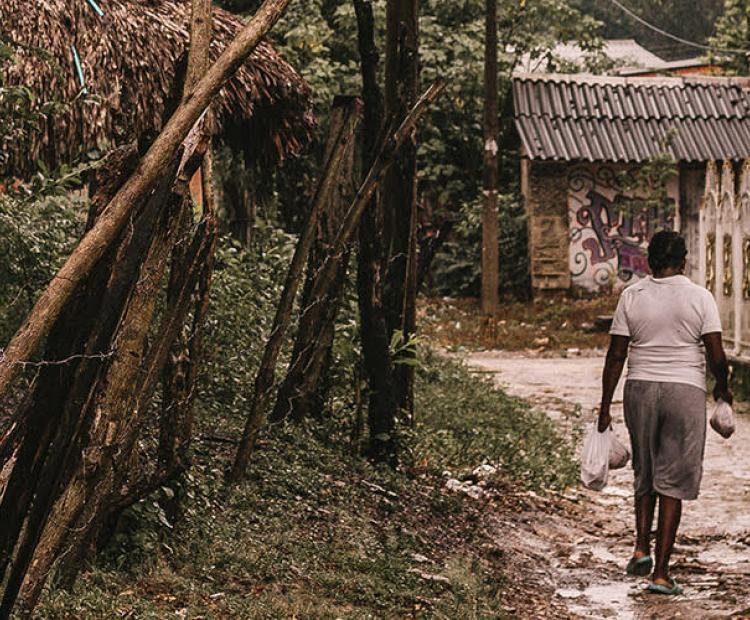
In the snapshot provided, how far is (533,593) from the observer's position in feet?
19.9

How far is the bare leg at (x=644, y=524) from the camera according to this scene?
629cm

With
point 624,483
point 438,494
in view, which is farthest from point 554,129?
point 438,494

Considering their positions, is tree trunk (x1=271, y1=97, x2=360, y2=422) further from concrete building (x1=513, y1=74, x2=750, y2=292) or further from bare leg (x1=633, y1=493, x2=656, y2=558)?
concrete building (x1=513, y1=74, x2=750, y2=292)

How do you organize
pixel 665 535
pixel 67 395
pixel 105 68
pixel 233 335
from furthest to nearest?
pixel 105 68 → pixel 233 335 → pixel 665 535 → pixel 67 395

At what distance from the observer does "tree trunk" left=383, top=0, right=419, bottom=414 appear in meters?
7.46

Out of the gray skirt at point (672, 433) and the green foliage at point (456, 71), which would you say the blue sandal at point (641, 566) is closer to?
the gray skirt at point (672, 433)

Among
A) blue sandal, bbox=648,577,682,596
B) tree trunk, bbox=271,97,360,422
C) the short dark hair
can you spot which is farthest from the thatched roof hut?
blue sandal, bbox=648,577,682,596

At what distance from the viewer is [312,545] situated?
5746mm

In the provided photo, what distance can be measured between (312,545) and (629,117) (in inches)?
742

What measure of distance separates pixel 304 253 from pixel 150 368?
7.59ft

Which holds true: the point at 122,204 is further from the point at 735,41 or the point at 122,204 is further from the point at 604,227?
the point at 735,41

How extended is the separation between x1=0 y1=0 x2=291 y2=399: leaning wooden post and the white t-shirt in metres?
2.89

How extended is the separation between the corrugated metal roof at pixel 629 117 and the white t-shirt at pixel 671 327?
15.9 m

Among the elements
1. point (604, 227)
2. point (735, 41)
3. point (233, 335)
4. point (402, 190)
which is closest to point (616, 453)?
point (402, 190)
